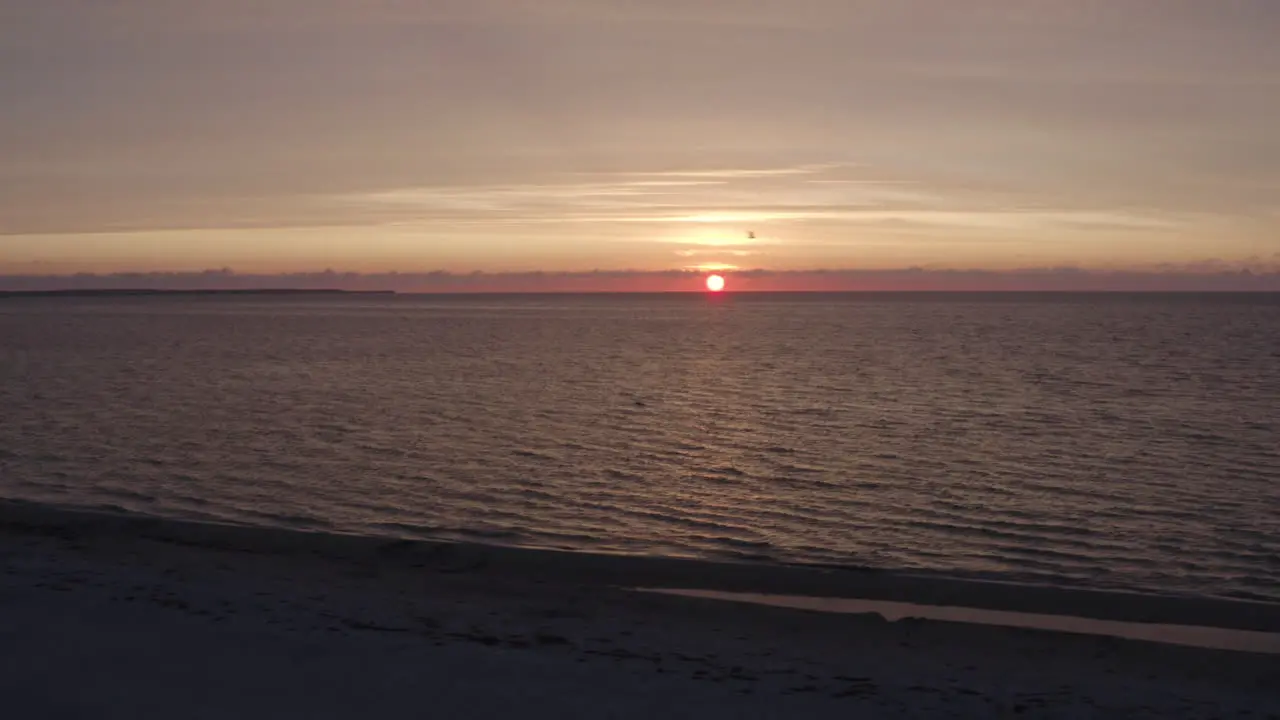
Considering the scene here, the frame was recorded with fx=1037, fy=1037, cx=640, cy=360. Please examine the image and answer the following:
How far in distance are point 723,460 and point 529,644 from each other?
48.0ft

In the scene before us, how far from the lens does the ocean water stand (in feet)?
56.2

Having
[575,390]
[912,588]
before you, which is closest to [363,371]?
[575,390]

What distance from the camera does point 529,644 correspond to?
435 inches

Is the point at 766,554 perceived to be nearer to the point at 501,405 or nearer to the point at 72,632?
the point at 72,632

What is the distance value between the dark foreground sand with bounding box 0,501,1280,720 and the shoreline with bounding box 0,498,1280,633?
5cm

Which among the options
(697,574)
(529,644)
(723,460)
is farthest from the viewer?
(723,460)

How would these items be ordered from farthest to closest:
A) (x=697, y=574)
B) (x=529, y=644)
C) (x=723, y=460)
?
(x=723, y=460)
(x=697, y=574)
(x=529, y=644)

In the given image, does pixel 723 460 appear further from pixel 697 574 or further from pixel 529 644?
pixel 529 644

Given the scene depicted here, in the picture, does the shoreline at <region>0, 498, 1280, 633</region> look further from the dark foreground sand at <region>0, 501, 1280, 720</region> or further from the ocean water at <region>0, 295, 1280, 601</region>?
the ocean water at <region>0, 295, 1280, 601</region>

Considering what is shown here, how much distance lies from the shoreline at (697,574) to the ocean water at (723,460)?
0.90 metres

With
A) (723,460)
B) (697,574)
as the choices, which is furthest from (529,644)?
(723,460)

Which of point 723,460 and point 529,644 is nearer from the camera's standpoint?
point 529,644

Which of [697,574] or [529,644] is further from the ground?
[529,644]

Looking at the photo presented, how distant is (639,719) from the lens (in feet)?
28.3
